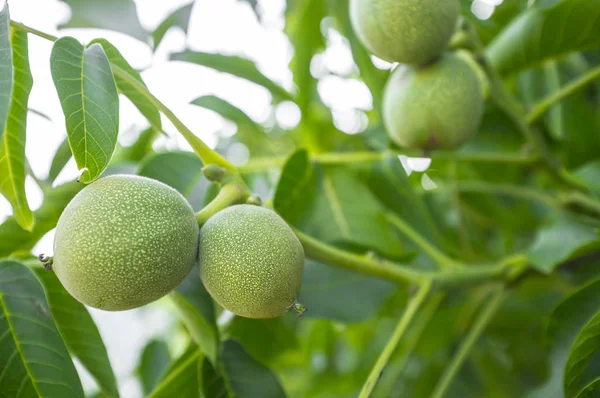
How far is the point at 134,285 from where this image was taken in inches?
27.9

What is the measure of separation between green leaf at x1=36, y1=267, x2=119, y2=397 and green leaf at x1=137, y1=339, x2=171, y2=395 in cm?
42

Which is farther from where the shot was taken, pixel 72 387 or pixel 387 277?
pixel 387 277

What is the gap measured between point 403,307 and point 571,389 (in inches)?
31.7

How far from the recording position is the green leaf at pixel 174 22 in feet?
4.31

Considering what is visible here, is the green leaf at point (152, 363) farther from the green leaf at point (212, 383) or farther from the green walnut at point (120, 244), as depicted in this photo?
the green walnut at point (120, 244)

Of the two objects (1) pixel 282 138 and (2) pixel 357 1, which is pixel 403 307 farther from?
(2) pixel 357 1

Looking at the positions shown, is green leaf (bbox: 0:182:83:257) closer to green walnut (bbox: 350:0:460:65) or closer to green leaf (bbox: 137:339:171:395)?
green leaf (bbox: 137:339:171:395)

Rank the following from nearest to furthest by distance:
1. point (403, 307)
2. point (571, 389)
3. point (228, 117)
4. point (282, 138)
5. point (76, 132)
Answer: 1. point (76, 132)
2. point (571, 389)
3. point (228, 117)
4. point (403, 307)
5. point (282, 138)

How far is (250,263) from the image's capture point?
2.42 feet

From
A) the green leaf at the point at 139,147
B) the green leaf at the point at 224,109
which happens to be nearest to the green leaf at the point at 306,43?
the green leaf at the point at 224,109

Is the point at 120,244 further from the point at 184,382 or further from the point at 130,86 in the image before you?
the point at 184,382

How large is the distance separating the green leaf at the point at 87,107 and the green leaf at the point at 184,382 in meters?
0.40

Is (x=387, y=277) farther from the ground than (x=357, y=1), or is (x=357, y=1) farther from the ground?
(x=357, y=1)

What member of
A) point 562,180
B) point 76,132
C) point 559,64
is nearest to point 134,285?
point 76,132
